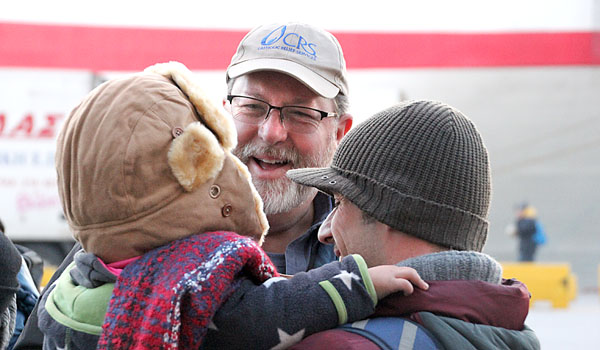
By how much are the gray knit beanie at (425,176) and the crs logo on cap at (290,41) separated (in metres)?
0.96

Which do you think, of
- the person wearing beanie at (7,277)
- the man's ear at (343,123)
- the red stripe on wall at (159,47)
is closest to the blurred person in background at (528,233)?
the red stripe on wall at (159,47)

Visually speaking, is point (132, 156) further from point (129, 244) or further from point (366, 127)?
point (366, 127)

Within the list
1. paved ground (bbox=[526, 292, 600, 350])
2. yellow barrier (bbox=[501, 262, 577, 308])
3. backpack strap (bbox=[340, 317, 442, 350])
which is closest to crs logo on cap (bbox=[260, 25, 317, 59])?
backpack strap (bbox=[340, 317, 442, 350])

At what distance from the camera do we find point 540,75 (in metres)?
13.1

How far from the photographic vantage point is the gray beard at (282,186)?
2416 mm

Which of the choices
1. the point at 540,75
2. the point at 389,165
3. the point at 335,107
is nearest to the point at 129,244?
the point at 389,165

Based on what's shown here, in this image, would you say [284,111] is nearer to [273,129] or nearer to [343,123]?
[273,129]

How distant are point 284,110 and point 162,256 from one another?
123 cm

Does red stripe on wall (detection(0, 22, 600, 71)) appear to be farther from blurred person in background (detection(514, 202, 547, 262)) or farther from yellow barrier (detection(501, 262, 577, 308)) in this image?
yellow barrier (detection(501, 262, 577, 308))

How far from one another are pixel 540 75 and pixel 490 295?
41.0ft

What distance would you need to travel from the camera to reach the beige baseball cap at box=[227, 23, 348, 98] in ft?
7.84

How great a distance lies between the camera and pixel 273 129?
7.98 ft

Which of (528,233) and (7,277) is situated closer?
(7,277)

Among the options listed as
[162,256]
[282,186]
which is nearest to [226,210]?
[162,256]
